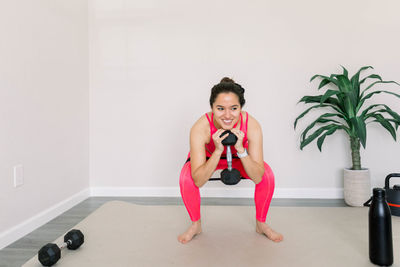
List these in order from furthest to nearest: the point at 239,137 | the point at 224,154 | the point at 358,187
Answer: the point at 358,187 < the point at 224,154 < the point at 239,137

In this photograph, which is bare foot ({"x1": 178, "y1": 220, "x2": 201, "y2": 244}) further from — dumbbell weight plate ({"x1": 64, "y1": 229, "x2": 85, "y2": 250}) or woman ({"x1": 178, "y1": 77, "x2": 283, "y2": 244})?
dumbbell weight plate ({"x1": 64, "y1": 229, "x2": 85, "y2": 250})

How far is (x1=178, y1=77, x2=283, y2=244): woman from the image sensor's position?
1394 mm

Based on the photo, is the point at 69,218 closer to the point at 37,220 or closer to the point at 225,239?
the point at 37,220

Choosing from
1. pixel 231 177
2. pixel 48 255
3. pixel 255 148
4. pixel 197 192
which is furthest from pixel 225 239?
pixel 48 255

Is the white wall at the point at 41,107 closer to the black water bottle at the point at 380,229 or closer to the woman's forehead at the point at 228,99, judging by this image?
the woman's forehead at the point at 228,99

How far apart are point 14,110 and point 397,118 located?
271 centimetres

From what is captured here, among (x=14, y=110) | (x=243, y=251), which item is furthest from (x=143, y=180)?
(x=243, y=251)

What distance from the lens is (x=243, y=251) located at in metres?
1.39

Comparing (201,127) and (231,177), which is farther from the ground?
(201,127)

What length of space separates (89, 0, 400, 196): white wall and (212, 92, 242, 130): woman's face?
4.27ft

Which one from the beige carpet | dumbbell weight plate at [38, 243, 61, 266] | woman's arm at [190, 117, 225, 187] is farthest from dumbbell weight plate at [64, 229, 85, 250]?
woman's arm at [190, 117, 225, 187]

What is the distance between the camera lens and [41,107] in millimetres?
2070

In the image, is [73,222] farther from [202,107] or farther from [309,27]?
[309,27]

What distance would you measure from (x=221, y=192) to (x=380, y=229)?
1.61 metres
